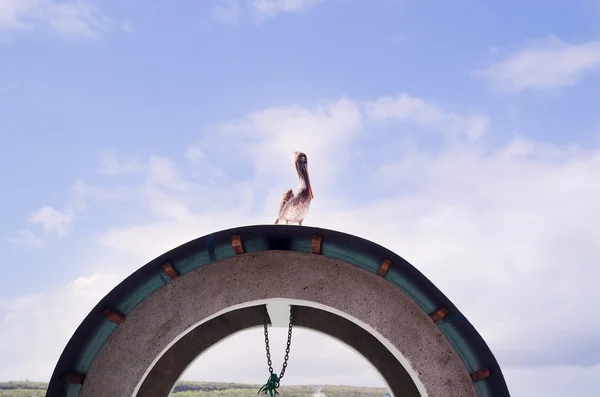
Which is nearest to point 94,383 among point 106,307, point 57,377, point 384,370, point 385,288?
point 57,377

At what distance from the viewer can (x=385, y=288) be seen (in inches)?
257

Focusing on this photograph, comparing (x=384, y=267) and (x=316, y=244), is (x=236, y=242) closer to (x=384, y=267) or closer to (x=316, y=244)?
(x=316, y=244)

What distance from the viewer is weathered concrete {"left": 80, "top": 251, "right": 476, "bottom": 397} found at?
20.9 ft

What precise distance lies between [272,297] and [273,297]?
1cm

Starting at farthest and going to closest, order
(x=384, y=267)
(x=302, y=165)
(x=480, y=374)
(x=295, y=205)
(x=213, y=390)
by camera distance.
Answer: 1. (x=213, y=390)
2. (x=302, y=165)
3. (x=295, y=205)
4. (x=384, y=267)
5. (x=480, y=374)

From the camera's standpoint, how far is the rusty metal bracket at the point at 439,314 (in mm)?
6234

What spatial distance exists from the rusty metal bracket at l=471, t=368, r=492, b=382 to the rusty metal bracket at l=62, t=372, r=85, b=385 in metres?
3.73

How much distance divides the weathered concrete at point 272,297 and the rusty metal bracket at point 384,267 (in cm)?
21

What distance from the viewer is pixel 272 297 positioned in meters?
6.61

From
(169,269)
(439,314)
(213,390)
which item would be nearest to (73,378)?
(169,269)

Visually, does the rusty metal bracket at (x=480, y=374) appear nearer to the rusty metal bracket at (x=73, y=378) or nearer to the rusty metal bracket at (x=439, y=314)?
the rusty metal bracket at (x=439, y=314)

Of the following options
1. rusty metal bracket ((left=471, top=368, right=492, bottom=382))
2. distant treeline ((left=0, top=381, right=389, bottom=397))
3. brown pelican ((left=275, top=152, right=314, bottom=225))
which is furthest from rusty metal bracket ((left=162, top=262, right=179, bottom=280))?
distant treeline ((left=0, top=381, right=389, bottom=397))

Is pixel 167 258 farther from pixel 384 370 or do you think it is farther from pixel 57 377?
pixel 384 370

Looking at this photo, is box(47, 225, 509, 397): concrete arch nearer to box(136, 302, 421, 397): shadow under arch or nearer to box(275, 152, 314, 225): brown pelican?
box(275, 152, 314, 225): brown pelican
